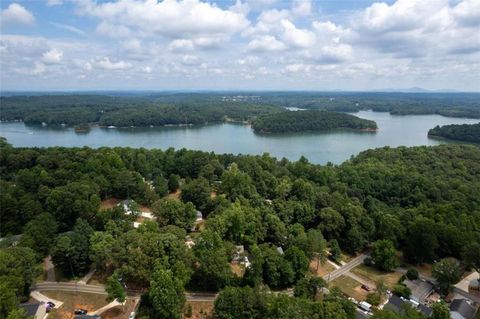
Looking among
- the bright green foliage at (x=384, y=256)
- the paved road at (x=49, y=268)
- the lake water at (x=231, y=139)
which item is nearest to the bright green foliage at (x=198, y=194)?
the paved road at (x=49, y=268)

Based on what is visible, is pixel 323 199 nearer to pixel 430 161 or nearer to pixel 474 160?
pixel 430 161

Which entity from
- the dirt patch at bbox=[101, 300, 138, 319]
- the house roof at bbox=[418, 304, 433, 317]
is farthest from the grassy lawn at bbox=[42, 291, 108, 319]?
the house roof at bbox=[418, 304, 433, 317]

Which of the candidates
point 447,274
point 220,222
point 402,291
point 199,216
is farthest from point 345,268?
point 199,216

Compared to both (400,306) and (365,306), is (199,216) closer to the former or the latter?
(365,306)

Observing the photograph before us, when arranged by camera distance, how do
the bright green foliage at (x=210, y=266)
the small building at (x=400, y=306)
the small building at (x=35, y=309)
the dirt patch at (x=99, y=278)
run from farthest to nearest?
1. the dirt patch at (x=99, y=278)
2. the bright green foliage at (x=210, y=266)
3. the small building at (x=400, y=306)
4. the small building at (x=35, y=309)

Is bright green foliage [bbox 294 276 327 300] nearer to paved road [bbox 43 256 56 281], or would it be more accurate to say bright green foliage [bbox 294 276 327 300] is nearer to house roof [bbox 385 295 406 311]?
house roof [bbox 385 295 406 311]

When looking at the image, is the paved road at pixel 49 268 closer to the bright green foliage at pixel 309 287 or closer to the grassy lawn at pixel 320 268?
the bright green foliage at pixel 309 287

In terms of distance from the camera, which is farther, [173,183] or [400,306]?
[173,183]
